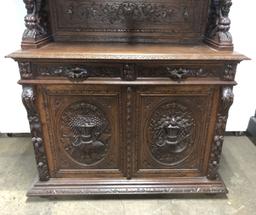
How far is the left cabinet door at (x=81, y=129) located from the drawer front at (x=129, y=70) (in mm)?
69

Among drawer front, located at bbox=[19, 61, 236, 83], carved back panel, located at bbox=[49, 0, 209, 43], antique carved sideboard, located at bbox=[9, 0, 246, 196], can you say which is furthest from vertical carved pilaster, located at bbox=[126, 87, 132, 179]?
carved back panel, located at bbox=[49, 0, 209, 43]

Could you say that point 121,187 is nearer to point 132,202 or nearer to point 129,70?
point 132,202

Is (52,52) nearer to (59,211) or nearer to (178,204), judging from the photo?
(59,211)

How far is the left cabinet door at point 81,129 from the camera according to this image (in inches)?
54.4

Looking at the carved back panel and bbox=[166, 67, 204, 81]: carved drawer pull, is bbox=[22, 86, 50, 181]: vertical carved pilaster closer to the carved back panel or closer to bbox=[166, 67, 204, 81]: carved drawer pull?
the carved back panel

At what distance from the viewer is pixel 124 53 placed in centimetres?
130

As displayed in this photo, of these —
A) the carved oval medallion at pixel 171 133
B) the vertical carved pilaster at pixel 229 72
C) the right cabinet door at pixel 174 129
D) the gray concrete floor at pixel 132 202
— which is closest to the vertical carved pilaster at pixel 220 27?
the vertical carved pilaster at pixel 229 72

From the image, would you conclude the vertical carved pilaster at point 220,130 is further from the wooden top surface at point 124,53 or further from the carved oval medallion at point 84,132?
the carved oval medallion at point 84,132

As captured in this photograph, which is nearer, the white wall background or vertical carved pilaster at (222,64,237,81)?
vertical carved pilaster at (222,64,237,81)

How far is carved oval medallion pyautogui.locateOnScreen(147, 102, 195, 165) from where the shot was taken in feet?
4.74

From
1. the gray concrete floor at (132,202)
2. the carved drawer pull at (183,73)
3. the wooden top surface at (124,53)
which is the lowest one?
the gray concrete floor at (132,202)

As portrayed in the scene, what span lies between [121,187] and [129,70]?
76 cm

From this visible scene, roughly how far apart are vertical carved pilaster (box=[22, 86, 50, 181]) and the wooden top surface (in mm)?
212

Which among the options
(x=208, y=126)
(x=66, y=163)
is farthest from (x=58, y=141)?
(x=208, y=126)
